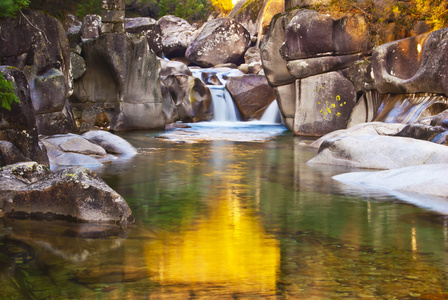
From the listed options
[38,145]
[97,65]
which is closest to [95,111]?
[97,65]

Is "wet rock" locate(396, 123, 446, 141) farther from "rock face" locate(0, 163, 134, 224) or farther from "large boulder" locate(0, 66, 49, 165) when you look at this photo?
"large boulder" locate(0, 66, 49, 165)

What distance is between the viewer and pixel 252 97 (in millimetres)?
22250

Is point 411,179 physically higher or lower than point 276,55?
lower

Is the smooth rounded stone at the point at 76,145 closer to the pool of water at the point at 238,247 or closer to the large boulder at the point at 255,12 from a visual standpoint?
the pool of water at the point at 238,247

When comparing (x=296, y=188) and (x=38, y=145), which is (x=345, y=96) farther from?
(x=38, y=145)

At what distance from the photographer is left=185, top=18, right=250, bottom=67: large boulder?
29.9 meters

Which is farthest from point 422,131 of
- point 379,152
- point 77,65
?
point 77,65

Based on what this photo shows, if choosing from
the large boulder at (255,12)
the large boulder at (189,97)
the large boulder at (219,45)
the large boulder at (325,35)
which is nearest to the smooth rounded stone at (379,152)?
the large boulder at (325,35)

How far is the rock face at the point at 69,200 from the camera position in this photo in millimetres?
5102

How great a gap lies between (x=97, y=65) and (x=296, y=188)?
11963mm

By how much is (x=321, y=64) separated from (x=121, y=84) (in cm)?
634

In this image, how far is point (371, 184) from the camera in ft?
23.6

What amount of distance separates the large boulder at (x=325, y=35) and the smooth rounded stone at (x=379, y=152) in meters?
5.52

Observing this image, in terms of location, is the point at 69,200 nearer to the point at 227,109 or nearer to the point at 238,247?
the point at 238,247
